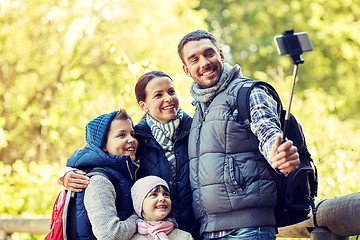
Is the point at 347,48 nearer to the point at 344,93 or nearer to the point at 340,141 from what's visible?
the point at 344,93

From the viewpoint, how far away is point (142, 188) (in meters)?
3.04

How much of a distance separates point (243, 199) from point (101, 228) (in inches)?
31.3

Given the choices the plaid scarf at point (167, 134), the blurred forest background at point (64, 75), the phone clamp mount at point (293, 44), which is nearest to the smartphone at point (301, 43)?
the phone clamp mount at point (293, 44)

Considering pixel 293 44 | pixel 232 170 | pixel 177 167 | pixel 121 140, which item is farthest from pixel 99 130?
pixel 293 44

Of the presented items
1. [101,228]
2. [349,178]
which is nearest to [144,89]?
[101,228]

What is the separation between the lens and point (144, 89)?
3459mm

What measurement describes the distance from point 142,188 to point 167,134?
0.42 metres

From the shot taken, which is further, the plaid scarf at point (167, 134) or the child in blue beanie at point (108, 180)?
the plaid scarf at point (167, 134)

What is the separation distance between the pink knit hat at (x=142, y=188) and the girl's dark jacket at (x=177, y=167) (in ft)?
0.35

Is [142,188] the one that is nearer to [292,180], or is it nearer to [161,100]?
[161,100]

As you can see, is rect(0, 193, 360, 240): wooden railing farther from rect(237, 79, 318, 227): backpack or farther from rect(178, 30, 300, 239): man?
rect(178, 30, 300, 239): man

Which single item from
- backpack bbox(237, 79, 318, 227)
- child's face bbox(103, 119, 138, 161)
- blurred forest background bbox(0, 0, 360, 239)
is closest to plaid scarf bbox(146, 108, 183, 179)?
child's face bbox(103, 119, 138, 161)

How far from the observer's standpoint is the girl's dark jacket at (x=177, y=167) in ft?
10.2

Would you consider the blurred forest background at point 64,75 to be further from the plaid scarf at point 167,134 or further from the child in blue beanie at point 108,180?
the child in blue beanie at point 108,180
